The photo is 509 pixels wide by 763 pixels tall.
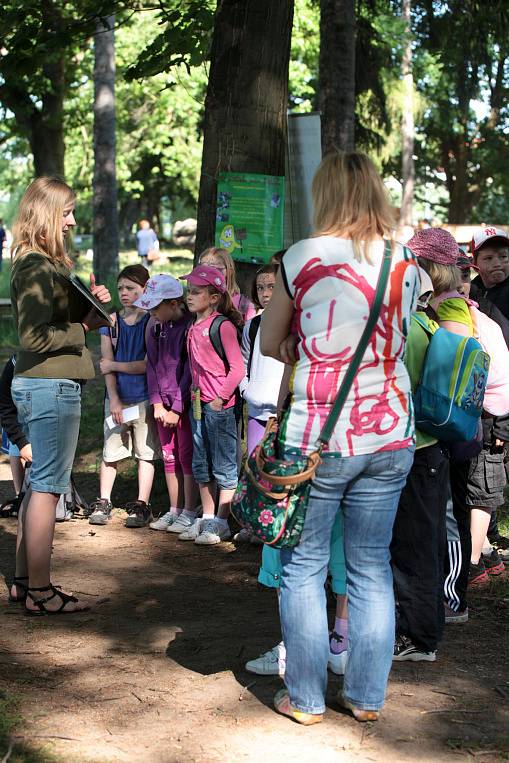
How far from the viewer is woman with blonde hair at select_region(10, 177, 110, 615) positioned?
15.6 ft

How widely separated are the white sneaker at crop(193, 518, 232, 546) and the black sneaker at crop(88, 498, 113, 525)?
2.65 ft

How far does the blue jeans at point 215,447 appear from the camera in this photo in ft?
21.9

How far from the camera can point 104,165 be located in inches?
715

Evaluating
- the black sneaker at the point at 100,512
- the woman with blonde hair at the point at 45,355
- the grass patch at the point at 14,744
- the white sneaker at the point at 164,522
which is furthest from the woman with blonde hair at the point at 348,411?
the black sneaker at the point at 100,512

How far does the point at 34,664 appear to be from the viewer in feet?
14.5

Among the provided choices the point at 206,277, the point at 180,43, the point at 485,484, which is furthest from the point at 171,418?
the point at 180,43

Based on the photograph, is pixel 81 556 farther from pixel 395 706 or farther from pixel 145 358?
pixel 395 706

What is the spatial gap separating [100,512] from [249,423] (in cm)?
151

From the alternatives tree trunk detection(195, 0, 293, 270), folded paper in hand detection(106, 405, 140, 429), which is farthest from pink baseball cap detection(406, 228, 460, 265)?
A: folded paper in hand detection(106, 405, 140, 429)

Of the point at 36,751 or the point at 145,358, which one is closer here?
the point at 36,751

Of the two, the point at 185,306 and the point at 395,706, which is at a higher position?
the point at 185,306

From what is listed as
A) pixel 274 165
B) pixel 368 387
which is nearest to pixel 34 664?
pixel 368 387

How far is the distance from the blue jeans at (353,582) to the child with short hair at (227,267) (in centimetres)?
323

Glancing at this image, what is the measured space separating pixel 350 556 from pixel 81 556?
118 inches
